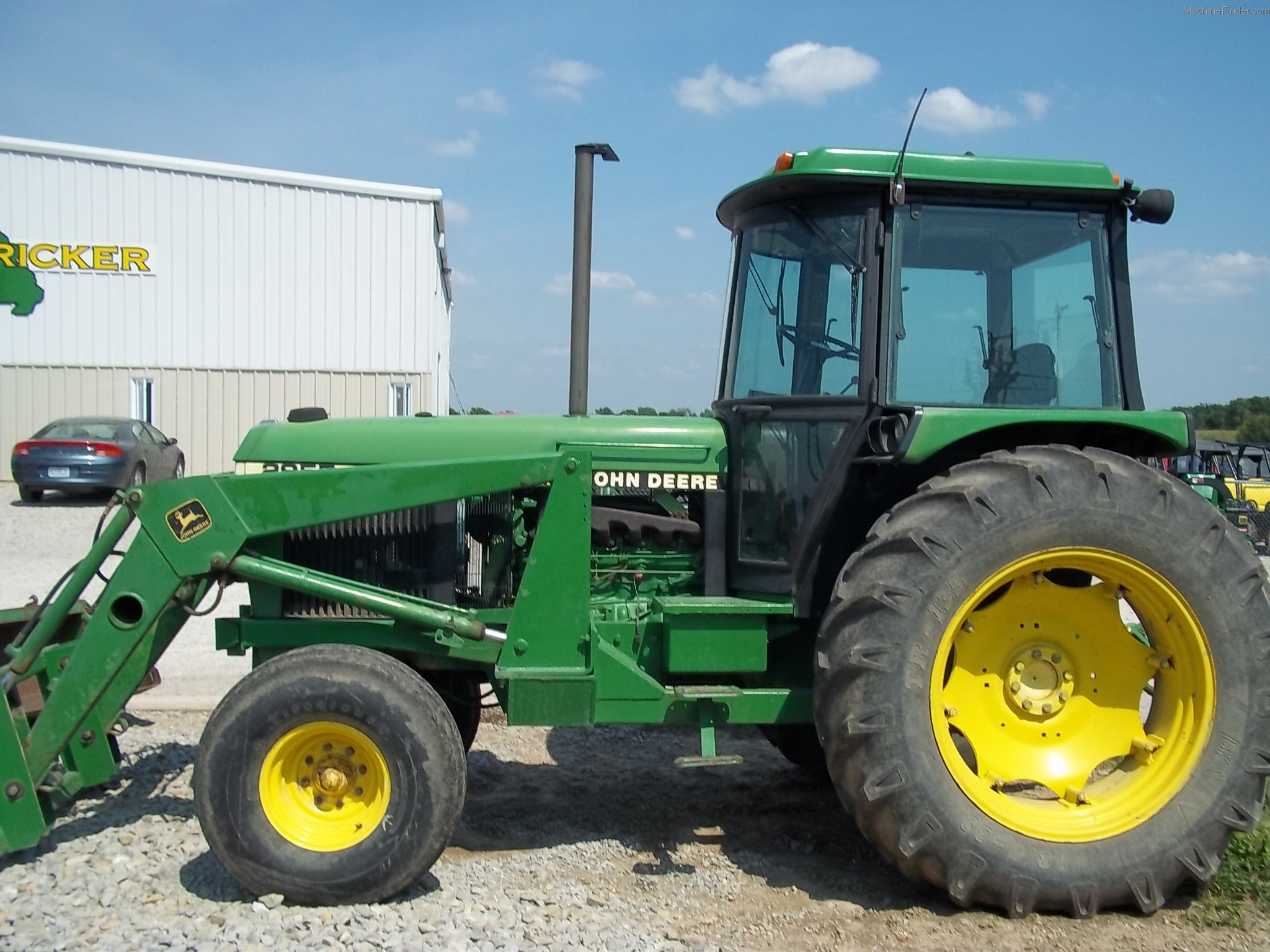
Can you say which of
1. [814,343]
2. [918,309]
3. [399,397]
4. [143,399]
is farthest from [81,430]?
[918,309]

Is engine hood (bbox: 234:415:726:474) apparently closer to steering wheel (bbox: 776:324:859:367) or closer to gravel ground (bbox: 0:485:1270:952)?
steering wheel (bbox: 776:324:859:367)

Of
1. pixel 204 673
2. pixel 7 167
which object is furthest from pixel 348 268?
pixel 204 673

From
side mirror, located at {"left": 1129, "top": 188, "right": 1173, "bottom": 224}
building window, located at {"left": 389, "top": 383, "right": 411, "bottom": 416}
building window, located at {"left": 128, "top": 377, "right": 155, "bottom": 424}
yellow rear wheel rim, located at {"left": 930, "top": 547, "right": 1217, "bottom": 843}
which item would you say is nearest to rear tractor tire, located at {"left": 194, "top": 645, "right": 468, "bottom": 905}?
yellow rear wheel rim, located at {"left": 930, "top": 547, "right": 1217, "bottom": 843}

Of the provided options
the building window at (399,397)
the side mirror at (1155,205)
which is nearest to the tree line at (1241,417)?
the building window at (399,397)

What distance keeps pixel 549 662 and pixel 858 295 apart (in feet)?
5.64

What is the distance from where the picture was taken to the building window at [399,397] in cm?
1881

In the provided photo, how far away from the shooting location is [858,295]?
399 centimetres

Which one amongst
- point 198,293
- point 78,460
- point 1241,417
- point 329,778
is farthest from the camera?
point 1241,417

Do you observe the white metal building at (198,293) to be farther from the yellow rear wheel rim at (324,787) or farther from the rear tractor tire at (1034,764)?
the rear tractor tire at (1034,764)

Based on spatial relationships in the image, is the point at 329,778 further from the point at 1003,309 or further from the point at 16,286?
the point at 16,286

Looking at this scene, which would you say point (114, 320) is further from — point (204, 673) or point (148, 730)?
point (148, 730)

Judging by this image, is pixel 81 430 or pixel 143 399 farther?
pixel 143 399

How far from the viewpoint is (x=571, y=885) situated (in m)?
3.87

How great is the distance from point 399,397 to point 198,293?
3.77 m
